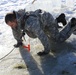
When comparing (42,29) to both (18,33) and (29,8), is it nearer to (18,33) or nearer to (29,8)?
(18,33)

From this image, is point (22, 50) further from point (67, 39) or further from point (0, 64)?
point (67, 39)

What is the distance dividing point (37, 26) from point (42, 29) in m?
0.34

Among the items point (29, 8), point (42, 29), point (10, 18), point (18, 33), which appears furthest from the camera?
point (29, 8)

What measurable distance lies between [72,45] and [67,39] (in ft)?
1.02

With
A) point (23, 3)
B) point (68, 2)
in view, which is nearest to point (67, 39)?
point (68, 2)

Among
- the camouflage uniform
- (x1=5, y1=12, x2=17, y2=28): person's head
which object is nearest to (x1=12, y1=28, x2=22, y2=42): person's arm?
the camouflage uniform

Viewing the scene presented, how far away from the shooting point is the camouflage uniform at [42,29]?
13.6 feet

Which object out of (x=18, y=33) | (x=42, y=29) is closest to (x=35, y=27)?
(x=42, y=29)

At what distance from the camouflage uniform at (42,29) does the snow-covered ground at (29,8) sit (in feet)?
0.76

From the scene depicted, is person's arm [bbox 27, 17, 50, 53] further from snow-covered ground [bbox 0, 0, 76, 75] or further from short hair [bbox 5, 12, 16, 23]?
snow-covered ground [bbox 0, 0, 76, 75]

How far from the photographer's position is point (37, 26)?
4.13 m

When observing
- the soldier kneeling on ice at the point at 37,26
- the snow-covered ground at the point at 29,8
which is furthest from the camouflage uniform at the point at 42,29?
the snow-covered ground at the point at 29,8

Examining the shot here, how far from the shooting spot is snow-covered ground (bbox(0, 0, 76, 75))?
15.5 feet

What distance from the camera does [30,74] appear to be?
152 inches
